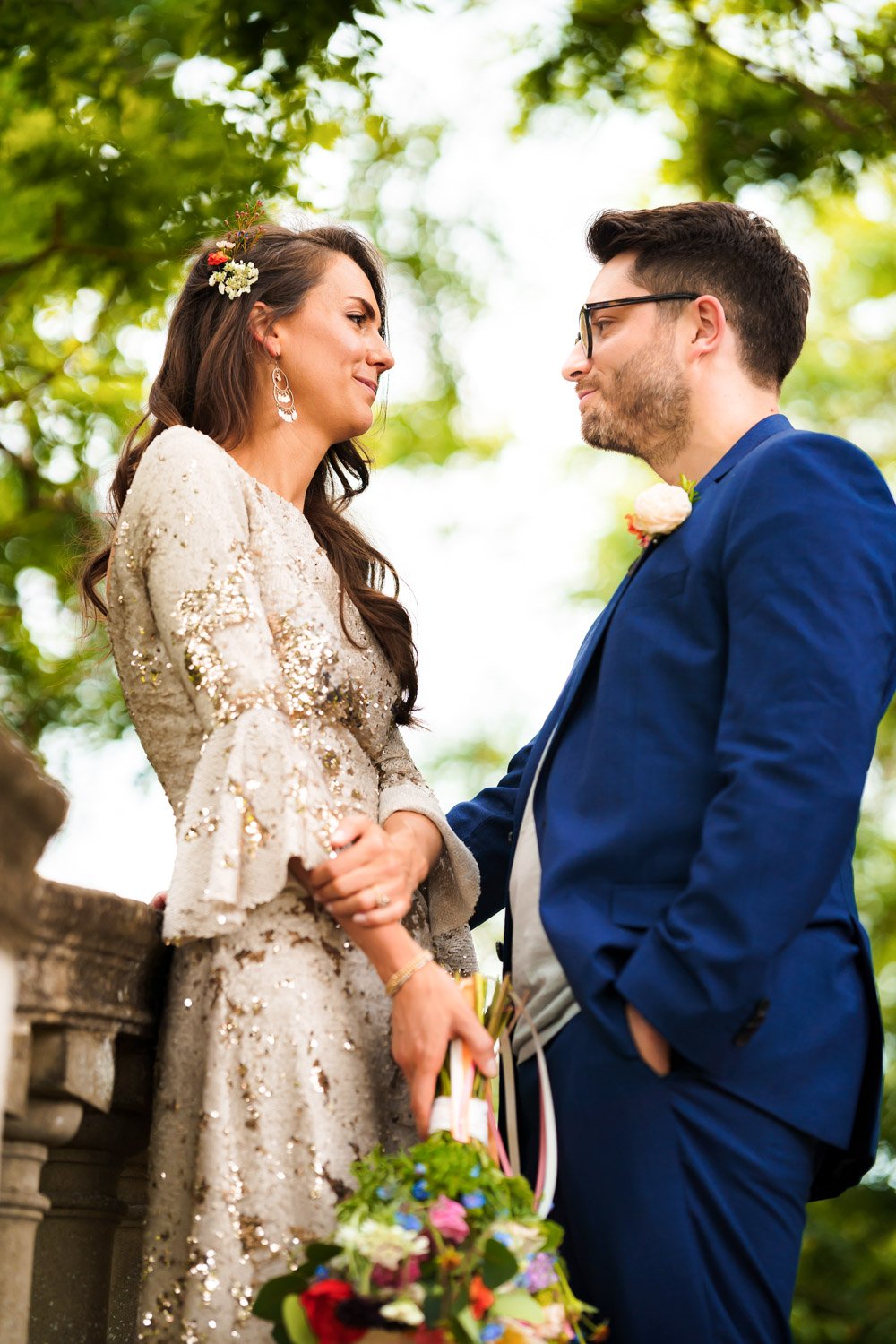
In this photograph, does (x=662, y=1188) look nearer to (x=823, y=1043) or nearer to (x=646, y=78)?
(x=823, y=1043)

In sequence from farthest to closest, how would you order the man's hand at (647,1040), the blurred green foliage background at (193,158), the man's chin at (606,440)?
the blurred green foliage background at (193,158), the man's chin at (606,440), the man's hand at (647,1040)

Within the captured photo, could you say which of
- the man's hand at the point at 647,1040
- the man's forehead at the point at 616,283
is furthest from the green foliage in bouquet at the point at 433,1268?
the man's forehead at the point at 616,283

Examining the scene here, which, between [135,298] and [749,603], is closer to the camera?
[749,603]

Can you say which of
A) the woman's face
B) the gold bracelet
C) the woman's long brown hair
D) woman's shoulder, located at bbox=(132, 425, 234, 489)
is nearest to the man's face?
the woman's face

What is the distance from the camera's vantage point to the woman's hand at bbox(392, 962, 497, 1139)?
272 cm

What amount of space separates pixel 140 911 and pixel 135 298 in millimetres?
4442

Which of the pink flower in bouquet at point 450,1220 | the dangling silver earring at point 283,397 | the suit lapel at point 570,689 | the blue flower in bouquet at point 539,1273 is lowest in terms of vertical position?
the blue flower in bouquet at point 539,1273

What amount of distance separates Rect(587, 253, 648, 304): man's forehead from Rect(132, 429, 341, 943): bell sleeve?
1.14 m

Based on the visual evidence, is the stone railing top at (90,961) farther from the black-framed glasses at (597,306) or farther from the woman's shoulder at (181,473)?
the black-framed glasses at (597,306)

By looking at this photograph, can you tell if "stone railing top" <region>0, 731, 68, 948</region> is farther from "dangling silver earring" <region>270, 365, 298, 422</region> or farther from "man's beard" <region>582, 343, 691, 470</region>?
"man's beard" <region>582, 343, 691, 470</region>

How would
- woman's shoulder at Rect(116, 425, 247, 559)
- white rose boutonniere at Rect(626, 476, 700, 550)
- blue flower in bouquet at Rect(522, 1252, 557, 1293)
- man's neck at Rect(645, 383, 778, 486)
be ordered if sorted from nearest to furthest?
1. blue flower in bouquet at Rect(522, 1252, 557, 1293)
2. woman's shoulder at Rect(116, 425, 247, 559)
3. white rose boutonniere at Rect(626, 476, 700, 550)
4. man's neck at Rect(645, 383, 778, 486)

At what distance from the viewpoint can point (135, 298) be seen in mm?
6734

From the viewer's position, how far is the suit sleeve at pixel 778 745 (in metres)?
2.61

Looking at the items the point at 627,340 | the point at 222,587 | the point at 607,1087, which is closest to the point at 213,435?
the point at 222,587
